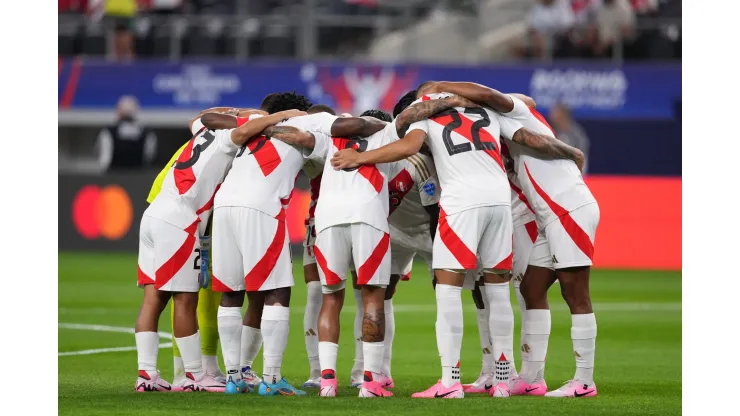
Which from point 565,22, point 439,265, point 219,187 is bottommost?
point 439,265

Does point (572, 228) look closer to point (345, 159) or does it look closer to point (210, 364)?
point (345, 159)

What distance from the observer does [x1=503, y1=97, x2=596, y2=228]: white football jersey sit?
320 inches

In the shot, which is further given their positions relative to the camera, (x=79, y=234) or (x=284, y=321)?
(x=79, y=234)

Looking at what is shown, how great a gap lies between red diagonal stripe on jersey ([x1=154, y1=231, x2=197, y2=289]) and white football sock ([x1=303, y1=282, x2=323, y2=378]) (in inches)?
40.3

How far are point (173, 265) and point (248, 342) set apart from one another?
0.77 meters

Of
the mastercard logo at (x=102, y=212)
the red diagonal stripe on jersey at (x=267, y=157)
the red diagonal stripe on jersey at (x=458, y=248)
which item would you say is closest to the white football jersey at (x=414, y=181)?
the red diagonal stripe on jersey at (x=458, y=248)

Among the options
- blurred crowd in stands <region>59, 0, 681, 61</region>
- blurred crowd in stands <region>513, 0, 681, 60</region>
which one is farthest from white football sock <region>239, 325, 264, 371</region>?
blurred crowd in stands <region>513, 0, 681, 60</region>

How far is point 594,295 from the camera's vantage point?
55.3 feet

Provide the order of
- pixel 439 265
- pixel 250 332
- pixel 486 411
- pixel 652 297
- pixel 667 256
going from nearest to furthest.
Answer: pixel 486 411
pixel 439 265
pixel 250 332
pixel 652 297
pixel 667 256

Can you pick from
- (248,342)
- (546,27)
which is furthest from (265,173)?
(546,27)

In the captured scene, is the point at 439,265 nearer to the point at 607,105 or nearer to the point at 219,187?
the point at 219,187

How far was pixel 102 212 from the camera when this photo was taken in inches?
859

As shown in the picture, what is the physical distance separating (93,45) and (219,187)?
1671 cm

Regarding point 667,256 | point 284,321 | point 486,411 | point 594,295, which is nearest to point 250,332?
point 284,321
